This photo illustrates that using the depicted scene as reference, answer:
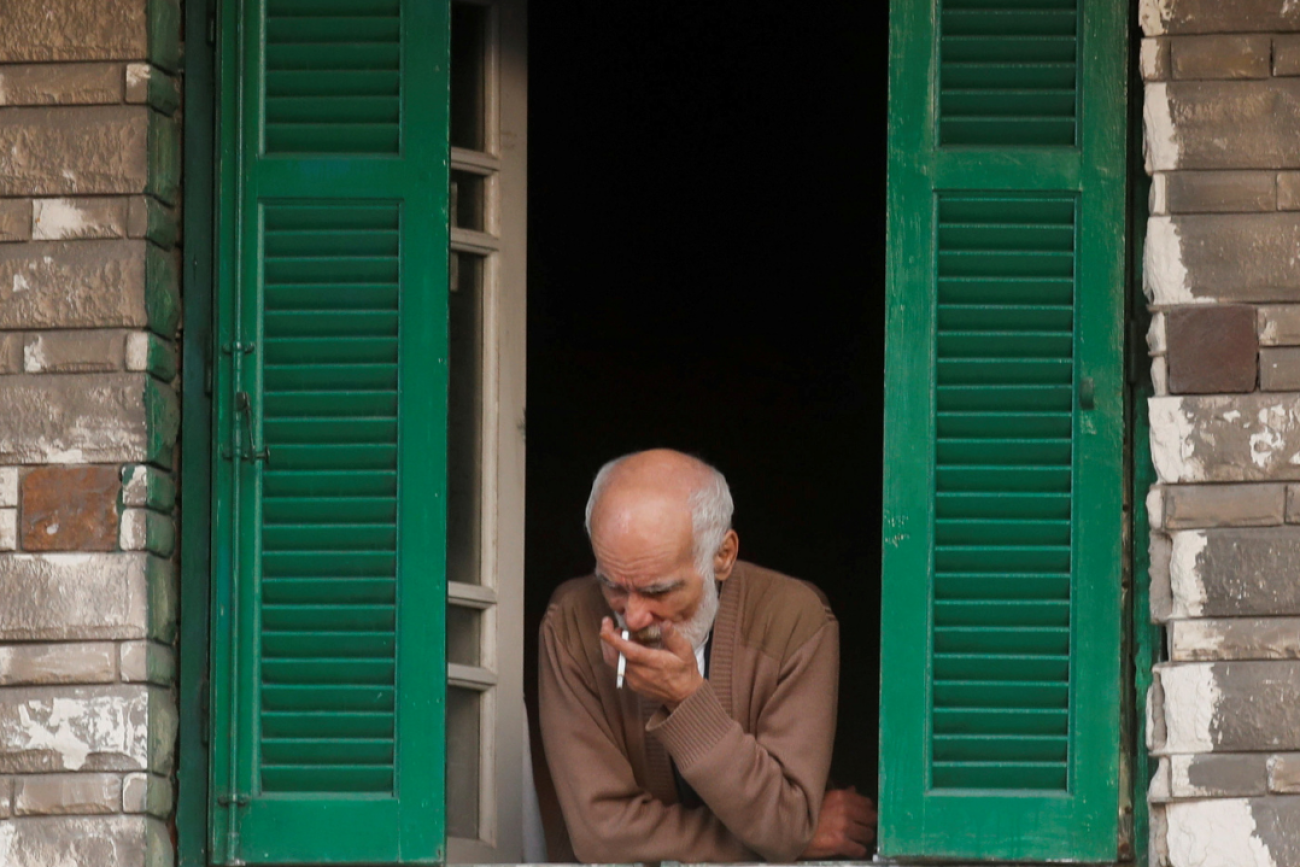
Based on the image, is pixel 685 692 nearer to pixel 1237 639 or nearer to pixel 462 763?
pixel 462 763

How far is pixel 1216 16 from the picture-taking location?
12.9 feet

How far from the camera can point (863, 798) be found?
443 centimetres

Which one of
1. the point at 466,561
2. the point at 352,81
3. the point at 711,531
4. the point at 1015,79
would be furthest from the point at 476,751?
the point at 1015,79

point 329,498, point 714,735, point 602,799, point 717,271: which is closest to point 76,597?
point 329,498

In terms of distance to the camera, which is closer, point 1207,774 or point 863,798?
point 1207,774

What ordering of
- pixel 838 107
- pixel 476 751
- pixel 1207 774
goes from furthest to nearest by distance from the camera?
pixel 838 107, pixel 476 751, pixel 1207 774

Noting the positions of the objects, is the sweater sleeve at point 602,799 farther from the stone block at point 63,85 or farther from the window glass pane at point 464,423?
the stone block at point 63,85

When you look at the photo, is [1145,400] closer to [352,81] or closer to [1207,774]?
[1207,774]

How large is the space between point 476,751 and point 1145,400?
4.97 feet

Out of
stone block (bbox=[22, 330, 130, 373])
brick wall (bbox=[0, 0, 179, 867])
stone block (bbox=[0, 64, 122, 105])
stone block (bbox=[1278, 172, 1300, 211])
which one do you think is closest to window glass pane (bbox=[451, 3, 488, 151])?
brick wall (bbox=[0, 0, 179, 867])

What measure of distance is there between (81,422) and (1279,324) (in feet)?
7.22

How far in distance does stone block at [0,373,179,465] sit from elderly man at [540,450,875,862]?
926 millimetres

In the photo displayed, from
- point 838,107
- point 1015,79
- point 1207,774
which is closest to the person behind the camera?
point 1207,774

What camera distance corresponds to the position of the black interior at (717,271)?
22.7 feet
